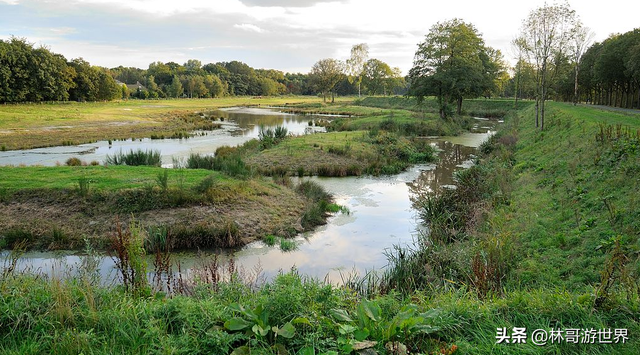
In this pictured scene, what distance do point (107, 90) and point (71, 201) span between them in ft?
243

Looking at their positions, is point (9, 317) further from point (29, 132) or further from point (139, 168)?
point (29, 132)

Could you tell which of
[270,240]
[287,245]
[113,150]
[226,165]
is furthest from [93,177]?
[113,150]

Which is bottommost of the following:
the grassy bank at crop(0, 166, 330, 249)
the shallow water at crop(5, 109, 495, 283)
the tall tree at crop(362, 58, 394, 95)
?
the shallow water at crop(5, 109, 495, 283)

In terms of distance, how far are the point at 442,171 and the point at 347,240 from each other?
11.6 m

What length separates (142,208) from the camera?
11562 millimetres

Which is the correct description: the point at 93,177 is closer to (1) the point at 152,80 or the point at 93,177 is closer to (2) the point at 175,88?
(2) the point at 175,88

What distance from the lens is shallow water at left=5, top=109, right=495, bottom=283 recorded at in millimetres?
9203

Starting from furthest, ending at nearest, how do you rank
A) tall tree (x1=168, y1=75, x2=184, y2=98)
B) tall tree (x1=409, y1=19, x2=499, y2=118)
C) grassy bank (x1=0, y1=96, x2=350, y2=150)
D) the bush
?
tall tree (x1=168, y1=75, x2=184, y2=98)
tall tree (x1=409, y1=19, x2=499, y2=118)
grassy bank (x1=0, y1=96, x2=350, y2=150)
the bush

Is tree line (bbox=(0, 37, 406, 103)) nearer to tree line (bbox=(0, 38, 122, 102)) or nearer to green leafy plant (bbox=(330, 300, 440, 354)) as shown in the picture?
tree line (bbox=(0, 38, 122, 102))

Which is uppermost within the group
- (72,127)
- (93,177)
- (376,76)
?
(376,76)

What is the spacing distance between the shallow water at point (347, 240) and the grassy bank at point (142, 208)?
59 cm

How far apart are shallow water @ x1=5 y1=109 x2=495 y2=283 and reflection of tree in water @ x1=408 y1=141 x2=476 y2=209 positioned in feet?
0.15

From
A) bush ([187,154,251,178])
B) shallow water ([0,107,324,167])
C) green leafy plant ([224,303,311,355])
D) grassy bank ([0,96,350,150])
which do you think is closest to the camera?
green leafy plant ([224,303,311,355])

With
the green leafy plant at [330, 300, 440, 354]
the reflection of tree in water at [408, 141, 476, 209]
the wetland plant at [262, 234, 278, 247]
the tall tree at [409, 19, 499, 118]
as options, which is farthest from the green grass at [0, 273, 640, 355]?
the tall tree at [409, 19, 499, 118]
